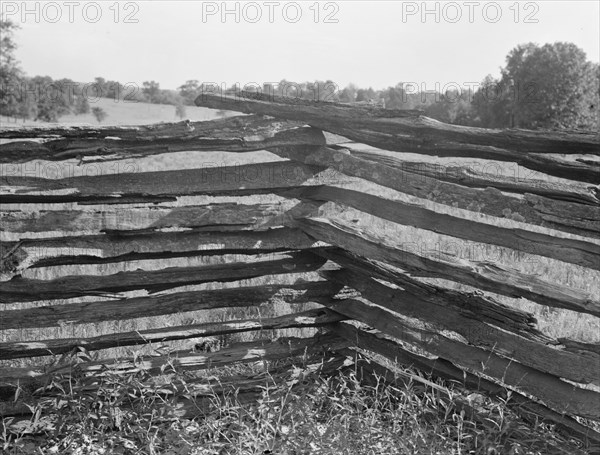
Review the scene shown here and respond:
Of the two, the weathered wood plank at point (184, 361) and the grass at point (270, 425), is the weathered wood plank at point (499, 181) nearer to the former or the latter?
the grass at point (270, 425)

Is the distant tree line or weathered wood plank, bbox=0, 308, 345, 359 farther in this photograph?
the distant tree line

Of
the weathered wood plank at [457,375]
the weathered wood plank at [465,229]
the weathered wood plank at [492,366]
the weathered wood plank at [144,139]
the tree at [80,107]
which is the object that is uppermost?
the tree at [80,107]

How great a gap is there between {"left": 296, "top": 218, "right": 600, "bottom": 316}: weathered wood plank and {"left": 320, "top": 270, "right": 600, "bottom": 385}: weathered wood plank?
0.24 metres

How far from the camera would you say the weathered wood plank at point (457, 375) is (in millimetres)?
3133

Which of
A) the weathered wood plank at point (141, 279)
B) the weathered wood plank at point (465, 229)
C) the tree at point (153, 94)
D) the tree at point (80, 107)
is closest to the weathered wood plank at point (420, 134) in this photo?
the weathered wood plank at point (465, 229)

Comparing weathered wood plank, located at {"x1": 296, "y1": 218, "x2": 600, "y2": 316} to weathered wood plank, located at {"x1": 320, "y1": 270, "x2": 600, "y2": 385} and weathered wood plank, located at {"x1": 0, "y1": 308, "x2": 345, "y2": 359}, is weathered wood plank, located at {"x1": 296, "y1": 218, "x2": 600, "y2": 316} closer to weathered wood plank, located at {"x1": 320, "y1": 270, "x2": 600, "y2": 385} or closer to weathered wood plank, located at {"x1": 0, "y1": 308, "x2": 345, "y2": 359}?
weathered wood plank, located at {"x1": 320, "y1": 270, "x2": 600, "y2": 385}

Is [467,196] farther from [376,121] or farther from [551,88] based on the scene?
[551,88]

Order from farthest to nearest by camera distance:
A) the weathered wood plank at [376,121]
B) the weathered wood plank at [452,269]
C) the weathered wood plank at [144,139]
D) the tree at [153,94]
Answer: the tree at [153,94] → the weathered wood plank at [144,139] → the weathered wood plank at [376,121] → the weathered wood plank at [452,269]

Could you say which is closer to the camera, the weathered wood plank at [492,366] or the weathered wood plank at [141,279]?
the weathered wood plank at [492,366]

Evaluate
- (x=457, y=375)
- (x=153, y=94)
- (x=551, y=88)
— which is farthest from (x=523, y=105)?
(x=457, y=375)

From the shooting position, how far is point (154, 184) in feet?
11.7

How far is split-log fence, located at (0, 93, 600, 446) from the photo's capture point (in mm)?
3074

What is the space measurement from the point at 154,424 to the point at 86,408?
37 cm

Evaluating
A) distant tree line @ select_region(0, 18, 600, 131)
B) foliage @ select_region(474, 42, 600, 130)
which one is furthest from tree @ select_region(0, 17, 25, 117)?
foliage @ select_region(474, 42, 600, 130)
